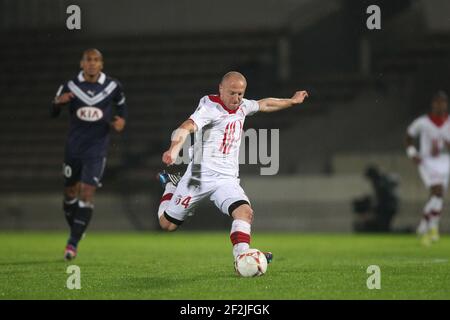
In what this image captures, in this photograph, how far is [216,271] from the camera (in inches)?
307

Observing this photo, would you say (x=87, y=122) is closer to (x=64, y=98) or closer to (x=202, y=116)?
(x=64, y=98)

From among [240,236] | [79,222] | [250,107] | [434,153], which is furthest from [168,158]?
[434,153]

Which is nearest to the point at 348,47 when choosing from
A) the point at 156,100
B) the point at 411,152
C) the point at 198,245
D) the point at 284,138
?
the point at 284,138

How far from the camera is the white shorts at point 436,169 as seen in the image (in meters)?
13.8

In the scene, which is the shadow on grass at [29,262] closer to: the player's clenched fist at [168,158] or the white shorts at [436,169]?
the player's clenched fist at [168,158]

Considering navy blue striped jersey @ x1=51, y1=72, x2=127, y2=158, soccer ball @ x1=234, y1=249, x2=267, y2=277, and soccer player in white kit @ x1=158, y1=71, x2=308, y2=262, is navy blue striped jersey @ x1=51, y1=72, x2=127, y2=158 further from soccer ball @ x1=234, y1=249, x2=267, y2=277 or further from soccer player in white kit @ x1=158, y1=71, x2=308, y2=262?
soccer ball @ x1=234, y1=249, x2=267, y2=277

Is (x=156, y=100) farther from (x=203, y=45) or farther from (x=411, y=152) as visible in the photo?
(x=411, y=152)

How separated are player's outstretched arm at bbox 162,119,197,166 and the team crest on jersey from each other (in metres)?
3.00

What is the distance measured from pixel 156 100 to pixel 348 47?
177 inches

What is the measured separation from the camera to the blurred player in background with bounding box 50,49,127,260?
980 centimetres

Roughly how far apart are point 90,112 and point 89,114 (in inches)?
1.0

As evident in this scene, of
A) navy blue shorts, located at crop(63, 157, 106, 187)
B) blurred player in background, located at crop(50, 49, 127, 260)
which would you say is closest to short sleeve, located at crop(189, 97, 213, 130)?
blurred player in background, located at crop(50, 49, 127, 260)

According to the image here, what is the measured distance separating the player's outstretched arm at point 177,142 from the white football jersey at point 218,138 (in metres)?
0.34

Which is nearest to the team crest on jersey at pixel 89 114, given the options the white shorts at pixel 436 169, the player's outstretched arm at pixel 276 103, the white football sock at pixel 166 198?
the white football sock at pixel 166 198
